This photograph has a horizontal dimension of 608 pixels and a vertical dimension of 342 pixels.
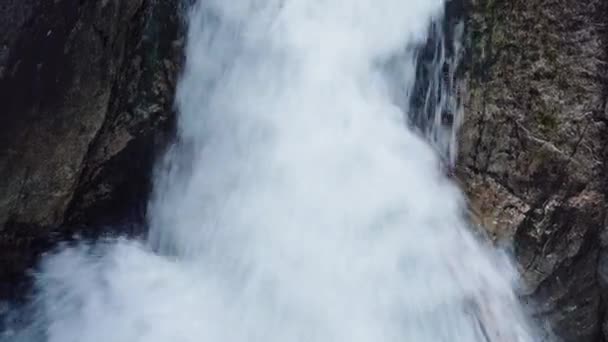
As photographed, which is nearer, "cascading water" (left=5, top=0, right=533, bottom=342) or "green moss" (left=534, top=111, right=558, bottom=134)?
"green moss" (left=534, top=111, right=558, bottom=134)

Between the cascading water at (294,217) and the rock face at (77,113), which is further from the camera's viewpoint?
the cascading water at (294,217)

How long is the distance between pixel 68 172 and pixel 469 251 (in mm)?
2714

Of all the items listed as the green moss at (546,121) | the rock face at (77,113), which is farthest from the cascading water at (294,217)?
the green moss at (546,121)

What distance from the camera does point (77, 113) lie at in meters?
3.71

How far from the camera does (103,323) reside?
365cm

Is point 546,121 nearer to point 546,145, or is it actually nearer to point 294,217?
point 546,145

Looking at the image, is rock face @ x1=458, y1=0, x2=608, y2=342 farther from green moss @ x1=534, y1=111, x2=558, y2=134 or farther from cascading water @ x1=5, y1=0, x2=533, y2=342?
cascading water @ x1=5, y1=0, x2=533, y2=342

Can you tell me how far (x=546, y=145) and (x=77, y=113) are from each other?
9.84 feet

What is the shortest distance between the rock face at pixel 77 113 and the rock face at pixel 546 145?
2.19 m

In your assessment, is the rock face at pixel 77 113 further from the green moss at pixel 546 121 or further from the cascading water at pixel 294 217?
the green moss at pixel 546 121

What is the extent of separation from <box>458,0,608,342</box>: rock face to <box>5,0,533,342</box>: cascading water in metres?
0.24

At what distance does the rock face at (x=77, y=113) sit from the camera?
11.4 feet

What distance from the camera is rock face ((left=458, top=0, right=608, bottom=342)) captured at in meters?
3.50

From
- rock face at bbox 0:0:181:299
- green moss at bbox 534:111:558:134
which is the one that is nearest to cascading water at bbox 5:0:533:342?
rock face at bbox 0:0:181:299
